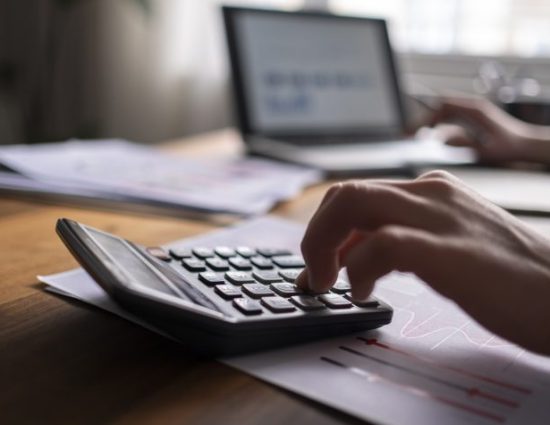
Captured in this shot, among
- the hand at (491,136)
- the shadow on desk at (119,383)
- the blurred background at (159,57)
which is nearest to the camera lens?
the shadow on desk at (119,383)

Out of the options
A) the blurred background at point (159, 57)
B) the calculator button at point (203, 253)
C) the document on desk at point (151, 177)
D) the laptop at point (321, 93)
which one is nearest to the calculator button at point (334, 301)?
the calculator button at point (203, 253)

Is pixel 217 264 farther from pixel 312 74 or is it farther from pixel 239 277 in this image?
pixel 312 74

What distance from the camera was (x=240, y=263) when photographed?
48cm

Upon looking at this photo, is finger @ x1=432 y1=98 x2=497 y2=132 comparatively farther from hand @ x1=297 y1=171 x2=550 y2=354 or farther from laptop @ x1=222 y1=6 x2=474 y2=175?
hand @ x1=297 y1=171 x2=550 y2=354

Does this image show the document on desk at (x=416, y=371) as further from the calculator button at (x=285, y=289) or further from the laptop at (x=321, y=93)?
the laptop at (x=321, y=93)

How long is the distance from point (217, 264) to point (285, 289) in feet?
0.20

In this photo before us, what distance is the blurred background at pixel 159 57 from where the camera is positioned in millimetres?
1980

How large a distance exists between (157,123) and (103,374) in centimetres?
183

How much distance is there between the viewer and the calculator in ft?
1.20

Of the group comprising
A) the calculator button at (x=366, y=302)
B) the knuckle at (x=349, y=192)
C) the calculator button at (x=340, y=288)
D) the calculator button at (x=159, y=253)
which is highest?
the knuckle at (x=349, y=192)

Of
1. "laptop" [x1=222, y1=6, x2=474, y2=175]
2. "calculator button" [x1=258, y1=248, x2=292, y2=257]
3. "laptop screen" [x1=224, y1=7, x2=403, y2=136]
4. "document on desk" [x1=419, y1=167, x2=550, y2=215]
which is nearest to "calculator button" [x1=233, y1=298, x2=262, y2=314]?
"calculator button" [x1=258, y1=248, x2=292, y2=257]

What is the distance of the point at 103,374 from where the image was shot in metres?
0.36

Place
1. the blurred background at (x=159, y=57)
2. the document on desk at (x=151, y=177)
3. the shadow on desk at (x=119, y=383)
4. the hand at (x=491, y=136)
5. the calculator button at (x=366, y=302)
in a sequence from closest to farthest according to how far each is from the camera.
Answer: the shadow on desk at (x=119, y=383) → the calculator button at (x=366, y=302) → the document on desk at (x=151, y=177) → the hand at (x=491, y=136) → the blurred background at (x=159, y=57)

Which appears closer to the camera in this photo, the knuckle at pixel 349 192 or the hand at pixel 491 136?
the knuckle at pixel 349 192
